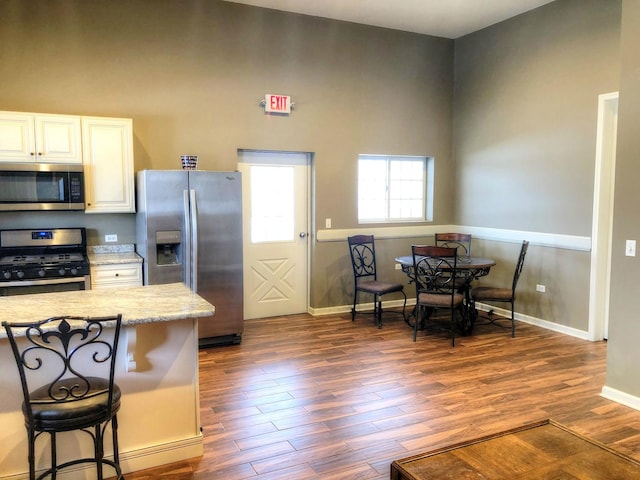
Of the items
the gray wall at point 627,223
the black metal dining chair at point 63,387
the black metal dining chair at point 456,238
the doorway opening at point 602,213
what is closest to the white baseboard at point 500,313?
the doorway opening at point 602,213

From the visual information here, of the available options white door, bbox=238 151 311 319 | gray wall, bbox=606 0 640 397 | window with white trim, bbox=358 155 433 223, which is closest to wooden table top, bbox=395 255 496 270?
window with white trim, bbox=358 155 433 223

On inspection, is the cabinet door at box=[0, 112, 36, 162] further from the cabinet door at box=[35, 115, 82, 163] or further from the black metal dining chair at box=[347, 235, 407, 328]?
the black metal dining chair at box=[347, 235, 407, 328]

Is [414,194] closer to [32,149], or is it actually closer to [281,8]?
[281,8]

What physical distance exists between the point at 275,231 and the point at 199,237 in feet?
4.59

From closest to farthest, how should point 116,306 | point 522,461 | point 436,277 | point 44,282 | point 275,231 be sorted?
point 522,461
point 116,306
point 44,282
point 436,277
point 275,231

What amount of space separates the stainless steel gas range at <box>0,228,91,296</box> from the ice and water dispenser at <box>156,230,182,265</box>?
2.00ft

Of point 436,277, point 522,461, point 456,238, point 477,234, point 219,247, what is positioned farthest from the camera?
point 477,234

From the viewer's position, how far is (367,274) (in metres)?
6.10

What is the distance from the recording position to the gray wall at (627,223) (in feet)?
11.1

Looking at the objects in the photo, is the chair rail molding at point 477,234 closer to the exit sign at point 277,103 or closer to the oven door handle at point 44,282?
the exit sign at point 277,103

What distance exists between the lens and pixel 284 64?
5.57 meters

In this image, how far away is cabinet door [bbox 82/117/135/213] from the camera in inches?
174

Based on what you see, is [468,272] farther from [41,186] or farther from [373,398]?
[41,186]

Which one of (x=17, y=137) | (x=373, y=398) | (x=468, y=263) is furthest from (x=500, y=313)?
(x=17, y=137)
